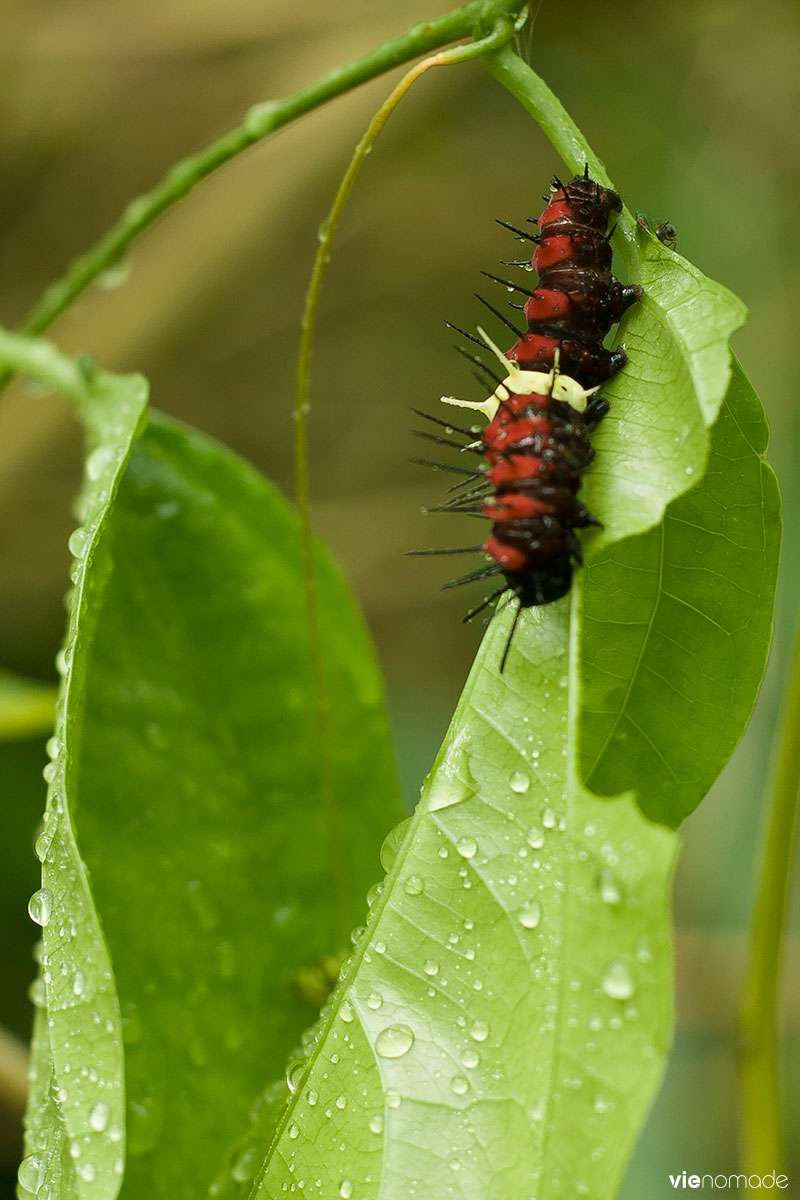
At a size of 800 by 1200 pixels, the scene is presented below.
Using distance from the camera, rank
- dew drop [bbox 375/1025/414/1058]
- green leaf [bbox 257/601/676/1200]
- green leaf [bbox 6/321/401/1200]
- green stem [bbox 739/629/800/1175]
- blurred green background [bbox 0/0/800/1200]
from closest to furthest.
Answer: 1. green leaf [bbox 257/601/676/1200]
2. dew drop [bbox 375/1025/414/1058]
3. green leaf [bbox 6/321/401/1200]
4. green stem [bbox 739/629/800/1175]
5. blurred green background [bbox 0/0/800/1200]

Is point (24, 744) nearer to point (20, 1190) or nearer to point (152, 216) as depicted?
point (152, 216)

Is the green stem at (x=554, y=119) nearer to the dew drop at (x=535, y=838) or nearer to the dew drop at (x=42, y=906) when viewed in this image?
the dew drop at (x=535, y=838)

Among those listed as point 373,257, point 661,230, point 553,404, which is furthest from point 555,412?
point 373,257

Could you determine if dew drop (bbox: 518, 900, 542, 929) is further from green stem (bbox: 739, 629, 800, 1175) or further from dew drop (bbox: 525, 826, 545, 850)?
green stem (bbox: 739, 629, 800, 1175)

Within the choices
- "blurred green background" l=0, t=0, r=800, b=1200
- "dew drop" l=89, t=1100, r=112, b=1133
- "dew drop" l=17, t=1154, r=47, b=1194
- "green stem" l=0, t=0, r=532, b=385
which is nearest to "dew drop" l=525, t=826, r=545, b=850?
"dew drop" l=89, t=1100, r=112, b=1133

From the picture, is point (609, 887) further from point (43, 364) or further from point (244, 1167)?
point (43, 364)

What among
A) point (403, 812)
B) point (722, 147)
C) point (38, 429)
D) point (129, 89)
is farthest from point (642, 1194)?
point (129, 89)
